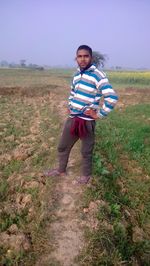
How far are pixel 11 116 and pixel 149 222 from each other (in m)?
7.18

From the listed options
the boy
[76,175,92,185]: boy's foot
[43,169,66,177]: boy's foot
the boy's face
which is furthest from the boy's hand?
[43,169,66,177]: boy's foot

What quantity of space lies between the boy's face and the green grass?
70.1 inches

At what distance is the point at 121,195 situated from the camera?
4.89 metres

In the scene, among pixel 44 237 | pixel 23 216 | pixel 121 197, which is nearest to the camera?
pixel 44 237

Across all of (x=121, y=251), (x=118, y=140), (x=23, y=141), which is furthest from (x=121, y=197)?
(x=23, y=141)

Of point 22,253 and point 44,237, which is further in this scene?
point 44,237

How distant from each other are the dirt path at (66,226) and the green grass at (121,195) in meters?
0.15

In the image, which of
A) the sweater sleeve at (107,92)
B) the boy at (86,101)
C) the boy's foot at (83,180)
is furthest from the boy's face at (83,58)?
the boy's foot at (83,180)

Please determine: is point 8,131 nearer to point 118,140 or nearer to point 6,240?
point 118,140

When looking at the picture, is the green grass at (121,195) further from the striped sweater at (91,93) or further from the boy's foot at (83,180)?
the striped sweater at (91,93)

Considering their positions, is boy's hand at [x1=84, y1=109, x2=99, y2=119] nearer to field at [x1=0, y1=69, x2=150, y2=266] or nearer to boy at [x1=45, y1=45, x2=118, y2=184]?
boy at [x1=45, y1=45, x2=118, y2=184]

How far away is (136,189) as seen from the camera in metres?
5.13

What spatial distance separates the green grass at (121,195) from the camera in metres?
3.35

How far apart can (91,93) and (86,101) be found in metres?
0.13
